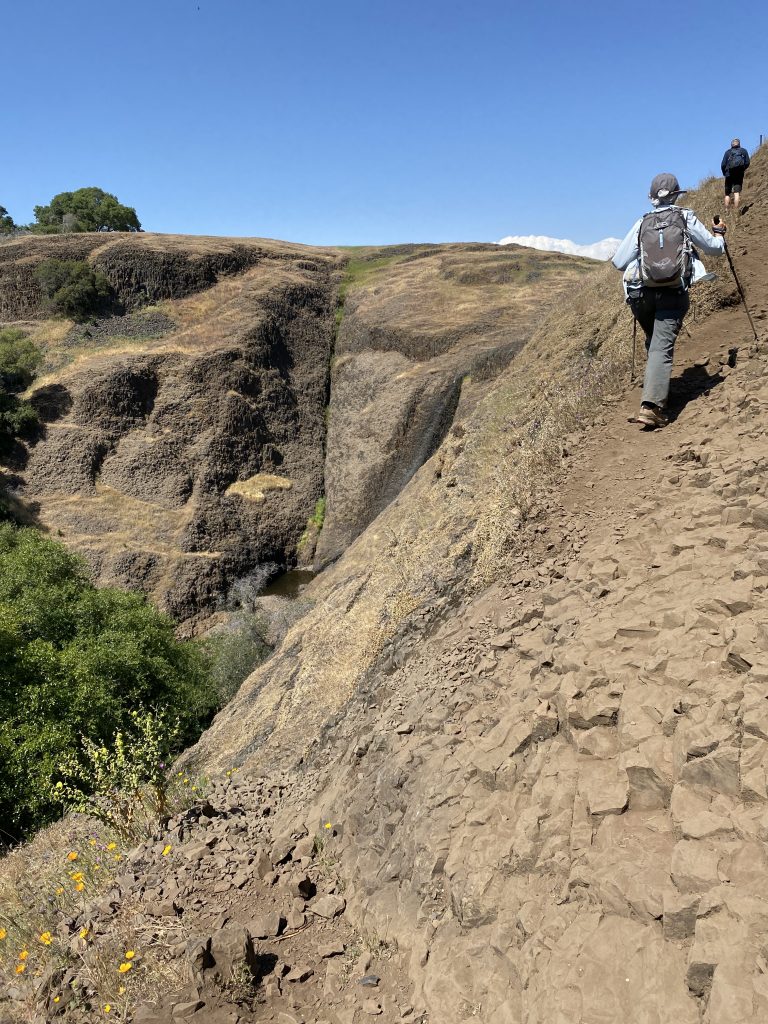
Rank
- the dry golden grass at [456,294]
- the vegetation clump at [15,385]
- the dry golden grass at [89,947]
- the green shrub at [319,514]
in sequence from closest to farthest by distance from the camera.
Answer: the dry golden grass at [89,947] → the vegetation clump at [15,385] → the green shrub at [319,514] → the dry golden grass at [456,294]

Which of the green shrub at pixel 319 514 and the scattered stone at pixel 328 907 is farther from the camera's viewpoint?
the green shrub at pixel 319 514

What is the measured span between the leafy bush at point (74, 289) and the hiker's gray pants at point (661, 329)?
131ft

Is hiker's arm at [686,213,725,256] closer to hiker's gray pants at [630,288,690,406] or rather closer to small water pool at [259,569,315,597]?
hiker's gray pants at [630,288,690,406]

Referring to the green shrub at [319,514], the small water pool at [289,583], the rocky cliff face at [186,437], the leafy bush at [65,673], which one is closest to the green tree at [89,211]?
the rocky cliff face at [186,437]

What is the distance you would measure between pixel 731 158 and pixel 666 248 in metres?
5.88

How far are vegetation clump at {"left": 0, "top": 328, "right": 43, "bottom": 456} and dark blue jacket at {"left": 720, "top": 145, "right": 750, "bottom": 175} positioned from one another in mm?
32835

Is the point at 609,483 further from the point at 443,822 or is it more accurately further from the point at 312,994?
the point at 312,994

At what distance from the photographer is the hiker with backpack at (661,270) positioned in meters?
4.82

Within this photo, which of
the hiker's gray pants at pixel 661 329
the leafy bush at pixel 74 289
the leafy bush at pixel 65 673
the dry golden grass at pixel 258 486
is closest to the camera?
the hiker's gray pants at pixel 661 329

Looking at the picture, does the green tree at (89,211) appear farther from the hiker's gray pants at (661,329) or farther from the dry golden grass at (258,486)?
the hiker's gray pants at (661,329)

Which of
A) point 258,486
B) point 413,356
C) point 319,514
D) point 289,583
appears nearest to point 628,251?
point 289,583

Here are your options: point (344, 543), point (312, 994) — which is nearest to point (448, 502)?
point (312, 994)

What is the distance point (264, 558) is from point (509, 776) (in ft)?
93.9

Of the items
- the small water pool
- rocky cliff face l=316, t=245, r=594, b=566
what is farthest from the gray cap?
the small water pool
